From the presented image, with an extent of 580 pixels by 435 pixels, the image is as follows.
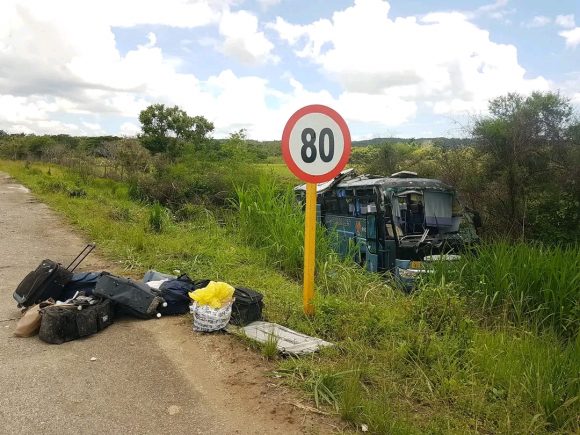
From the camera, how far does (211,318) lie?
4.33 meters

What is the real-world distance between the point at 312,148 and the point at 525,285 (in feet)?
10.5

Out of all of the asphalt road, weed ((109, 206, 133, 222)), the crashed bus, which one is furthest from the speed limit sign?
weed ((109, 206, 133, 222))

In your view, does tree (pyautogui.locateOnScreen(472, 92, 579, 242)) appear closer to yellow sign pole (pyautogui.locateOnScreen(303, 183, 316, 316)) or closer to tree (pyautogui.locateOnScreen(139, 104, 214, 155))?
yellow sign pole (pyautogui.locateOnScreen(303, 183, 316, 316))

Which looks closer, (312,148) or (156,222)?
(312,148)

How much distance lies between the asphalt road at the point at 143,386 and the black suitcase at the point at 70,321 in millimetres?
84

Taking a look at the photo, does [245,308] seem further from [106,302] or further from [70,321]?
[70,321]

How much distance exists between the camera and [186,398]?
328 centimetres

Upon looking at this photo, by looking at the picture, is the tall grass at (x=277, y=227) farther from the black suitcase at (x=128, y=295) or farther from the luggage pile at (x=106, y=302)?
the black suitcase at (x=128, y=295)

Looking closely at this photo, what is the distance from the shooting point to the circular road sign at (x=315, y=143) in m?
4.23

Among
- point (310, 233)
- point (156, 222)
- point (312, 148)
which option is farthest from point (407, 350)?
point (156, 222)

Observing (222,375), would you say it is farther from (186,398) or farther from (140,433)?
(140,433)

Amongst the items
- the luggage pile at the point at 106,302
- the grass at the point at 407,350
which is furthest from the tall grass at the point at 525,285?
the luggage pile at the point at 106,302

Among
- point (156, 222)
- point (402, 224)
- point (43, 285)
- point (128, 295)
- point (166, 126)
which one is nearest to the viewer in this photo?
point (128, 295)

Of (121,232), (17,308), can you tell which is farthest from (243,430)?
(121,232)
